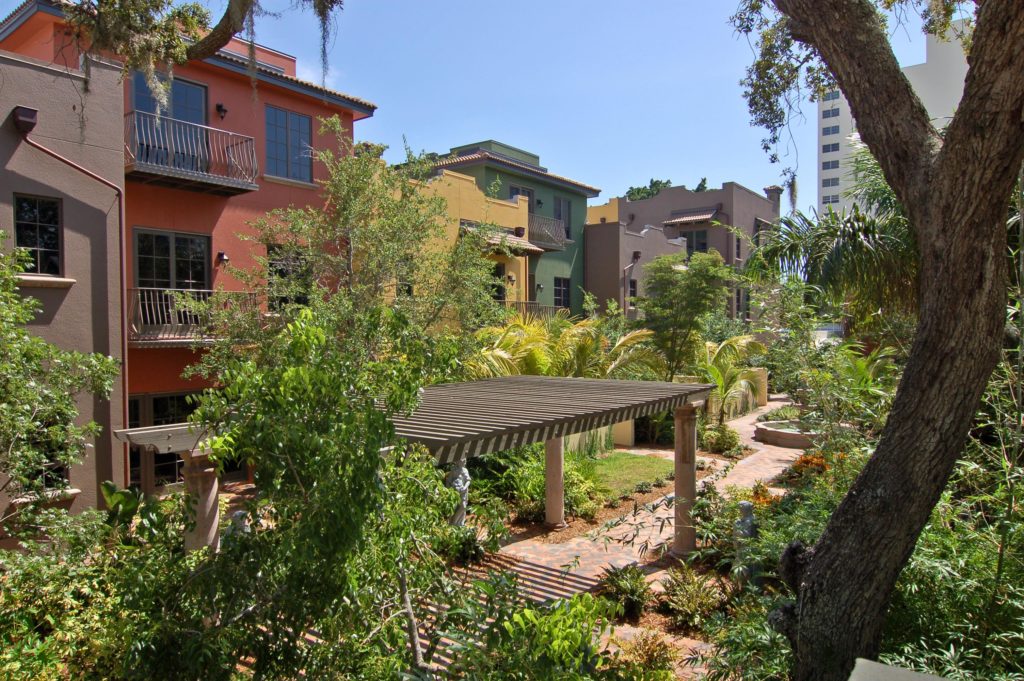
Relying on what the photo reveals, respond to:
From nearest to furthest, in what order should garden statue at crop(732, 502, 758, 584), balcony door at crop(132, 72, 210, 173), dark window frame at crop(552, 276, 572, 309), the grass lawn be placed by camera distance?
1. garden statue at crop(732, 502, 758, 584)
2. the grass lawn
3. balcony door at crop(132, 72, 210, 173)
4. dark window frame at crop(552, 276, 572, 309)

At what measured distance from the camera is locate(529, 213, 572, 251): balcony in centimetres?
2612

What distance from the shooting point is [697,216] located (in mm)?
37625

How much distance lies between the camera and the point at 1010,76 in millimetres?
4082

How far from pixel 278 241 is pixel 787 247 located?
9887mm

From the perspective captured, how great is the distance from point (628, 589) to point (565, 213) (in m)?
23.1

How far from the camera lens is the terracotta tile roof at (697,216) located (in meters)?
37.2

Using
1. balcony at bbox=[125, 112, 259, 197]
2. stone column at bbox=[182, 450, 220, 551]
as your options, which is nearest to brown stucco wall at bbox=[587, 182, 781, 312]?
balcony at bbox=[125, 112, 259, 197]

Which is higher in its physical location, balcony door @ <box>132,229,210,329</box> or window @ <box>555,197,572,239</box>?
window @ <box>555,197,572,239</box>

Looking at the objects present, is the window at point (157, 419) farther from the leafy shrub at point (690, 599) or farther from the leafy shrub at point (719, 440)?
the leafy shrub at point (719, 440)

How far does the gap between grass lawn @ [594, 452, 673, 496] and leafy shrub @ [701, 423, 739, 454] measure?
5.52ft

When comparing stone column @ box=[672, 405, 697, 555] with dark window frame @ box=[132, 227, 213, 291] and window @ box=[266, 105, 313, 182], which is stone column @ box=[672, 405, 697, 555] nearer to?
dark window frame @ box=[132, 227, 213, 291]

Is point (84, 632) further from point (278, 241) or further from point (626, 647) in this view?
point (278, 241)

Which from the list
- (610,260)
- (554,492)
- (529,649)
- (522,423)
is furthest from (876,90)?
(610,260)

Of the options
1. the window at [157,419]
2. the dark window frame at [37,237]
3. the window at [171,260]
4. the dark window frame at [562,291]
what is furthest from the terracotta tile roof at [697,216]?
the dark window frame at [37,237]
